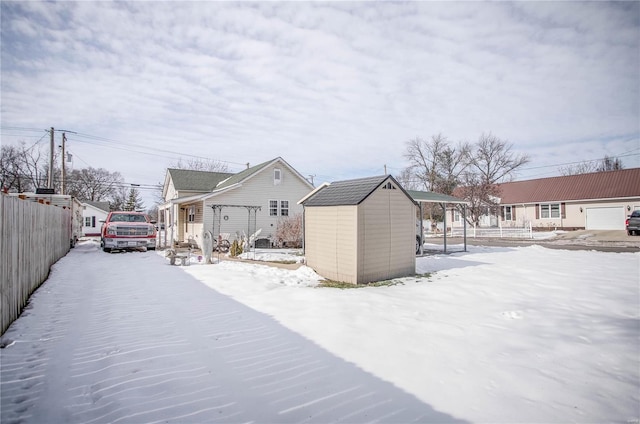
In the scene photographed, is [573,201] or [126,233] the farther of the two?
[573,201]

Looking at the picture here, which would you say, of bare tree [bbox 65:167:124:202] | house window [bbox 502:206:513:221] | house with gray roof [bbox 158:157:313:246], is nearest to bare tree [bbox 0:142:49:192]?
bare tree [bbox 65:167:124:202]

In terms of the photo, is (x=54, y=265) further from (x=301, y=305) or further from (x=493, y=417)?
(x=493, y=417)

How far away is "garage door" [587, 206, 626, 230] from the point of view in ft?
92.7

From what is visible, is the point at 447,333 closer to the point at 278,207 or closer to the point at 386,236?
the point at 386,236

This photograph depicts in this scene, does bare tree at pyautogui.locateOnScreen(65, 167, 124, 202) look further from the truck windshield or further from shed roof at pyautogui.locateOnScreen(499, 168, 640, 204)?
shed roof at pyautogui.locateOnScreen(499, 168, 640, 204)

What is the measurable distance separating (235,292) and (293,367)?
406 cm

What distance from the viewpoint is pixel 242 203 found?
2058cm

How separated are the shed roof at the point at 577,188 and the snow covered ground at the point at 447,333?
24.9 meters

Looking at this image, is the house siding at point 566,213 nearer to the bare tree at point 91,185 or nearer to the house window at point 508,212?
the house window at point 508,212

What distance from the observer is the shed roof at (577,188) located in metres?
28.4

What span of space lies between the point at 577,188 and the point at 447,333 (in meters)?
34.8

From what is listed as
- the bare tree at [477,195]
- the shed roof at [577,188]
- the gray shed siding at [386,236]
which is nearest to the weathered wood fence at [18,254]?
the gray shed siding at [386,236]

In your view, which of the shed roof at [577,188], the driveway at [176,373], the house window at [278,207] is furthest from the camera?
the shed roof at [577,188]


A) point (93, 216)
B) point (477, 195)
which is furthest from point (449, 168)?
point (93, 216)
